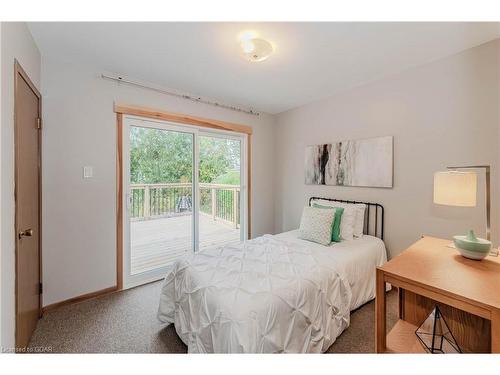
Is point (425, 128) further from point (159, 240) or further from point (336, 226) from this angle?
point (159, 240)

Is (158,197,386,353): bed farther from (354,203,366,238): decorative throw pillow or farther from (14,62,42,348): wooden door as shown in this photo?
(14,62,42,348): wooden door

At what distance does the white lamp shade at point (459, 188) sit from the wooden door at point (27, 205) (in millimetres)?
2773

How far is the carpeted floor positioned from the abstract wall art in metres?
1.34

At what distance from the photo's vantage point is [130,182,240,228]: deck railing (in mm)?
2732

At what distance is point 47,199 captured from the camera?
208 cm

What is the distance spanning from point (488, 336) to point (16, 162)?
2964mm

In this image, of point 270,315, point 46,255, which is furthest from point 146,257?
point 270,315

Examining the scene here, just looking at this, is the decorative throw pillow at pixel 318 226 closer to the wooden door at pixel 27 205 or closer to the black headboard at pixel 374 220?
the black headboard at pixel 374 220

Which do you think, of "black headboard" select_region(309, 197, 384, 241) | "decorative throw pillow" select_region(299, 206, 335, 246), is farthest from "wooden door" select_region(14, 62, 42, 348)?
"black headboard" select_region(309, 197, 384, 241)

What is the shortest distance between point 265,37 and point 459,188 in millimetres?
1741

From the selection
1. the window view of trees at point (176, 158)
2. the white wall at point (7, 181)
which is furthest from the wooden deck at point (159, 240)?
the white wall at point (7, 181)

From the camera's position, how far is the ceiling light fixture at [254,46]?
68.5 inches

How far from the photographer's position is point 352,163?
282 centimetres
